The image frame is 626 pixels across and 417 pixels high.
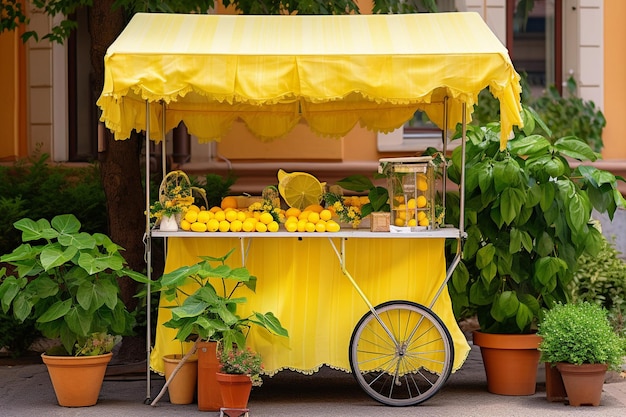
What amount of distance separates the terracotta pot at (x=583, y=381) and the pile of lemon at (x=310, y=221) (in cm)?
190

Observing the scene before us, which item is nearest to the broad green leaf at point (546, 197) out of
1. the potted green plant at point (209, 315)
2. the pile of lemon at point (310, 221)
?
the pile of lemon at point (310, 221)

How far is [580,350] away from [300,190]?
2.41 metres

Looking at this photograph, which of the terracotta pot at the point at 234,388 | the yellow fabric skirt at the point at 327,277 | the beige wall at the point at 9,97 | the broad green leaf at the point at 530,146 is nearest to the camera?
the terracotta pot at the point at 234,388

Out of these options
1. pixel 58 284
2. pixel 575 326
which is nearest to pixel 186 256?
pixel 58 284

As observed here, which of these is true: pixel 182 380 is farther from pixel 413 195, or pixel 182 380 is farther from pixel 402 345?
pixel 413 195

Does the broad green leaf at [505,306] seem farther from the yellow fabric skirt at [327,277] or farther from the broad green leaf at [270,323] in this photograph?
the broad green leaf at [270,323]

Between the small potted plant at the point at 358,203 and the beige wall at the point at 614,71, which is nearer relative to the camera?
the small potted plant at the point at 358,203

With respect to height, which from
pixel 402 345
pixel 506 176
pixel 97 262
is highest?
pixel 506 176

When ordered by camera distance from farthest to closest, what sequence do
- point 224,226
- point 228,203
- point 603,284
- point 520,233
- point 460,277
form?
1. point 603,284
2. point 228,203
3. point 460,277
4. point 520,233
5. point 224,226

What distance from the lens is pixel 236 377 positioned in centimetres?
721

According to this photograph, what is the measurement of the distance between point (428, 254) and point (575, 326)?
3.85ft

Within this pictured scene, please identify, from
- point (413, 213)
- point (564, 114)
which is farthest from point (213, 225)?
point (564, 114)

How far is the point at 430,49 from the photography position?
7422 millimetres

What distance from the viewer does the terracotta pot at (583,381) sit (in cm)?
761
